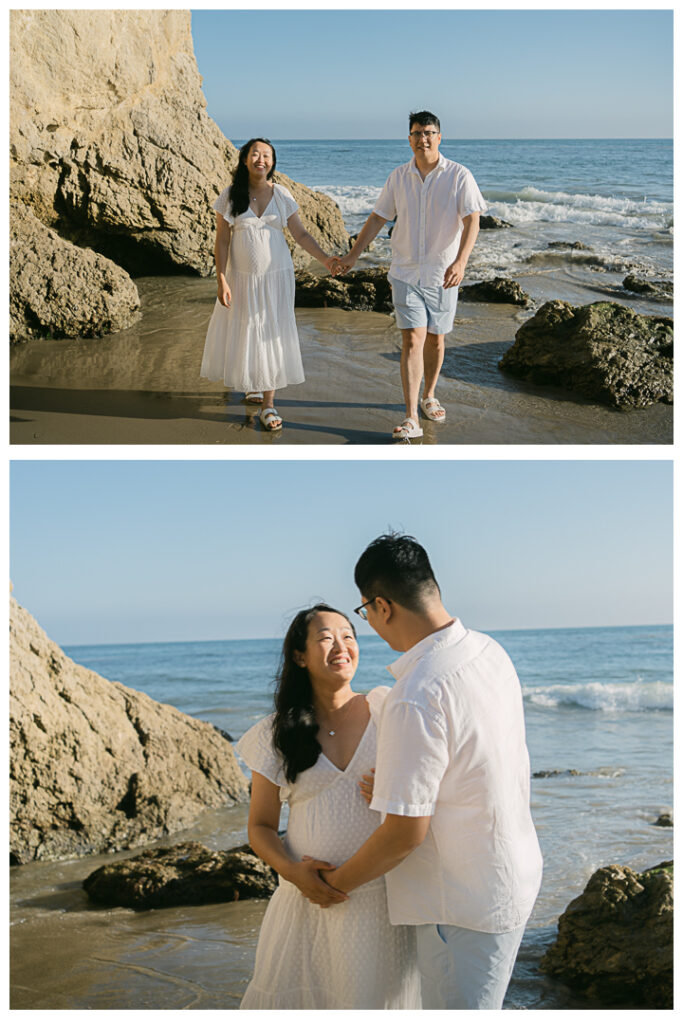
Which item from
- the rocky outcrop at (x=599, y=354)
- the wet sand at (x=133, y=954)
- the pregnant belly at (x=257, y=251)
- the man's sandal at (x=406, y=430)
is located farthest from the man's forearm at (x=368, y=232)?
the wet sand at (x=133, y=954)

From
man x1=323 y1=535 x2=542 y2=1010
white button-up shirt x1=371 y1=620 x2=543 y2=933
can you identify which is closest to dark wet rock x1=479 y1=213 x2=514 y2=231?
man x1=323 y1=535 x2=542 y2=1010

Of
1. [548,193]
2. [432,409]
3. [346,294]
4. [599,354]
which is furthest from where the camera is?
[548,193]

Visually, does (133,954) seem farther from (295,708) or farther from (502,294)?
(502,294)

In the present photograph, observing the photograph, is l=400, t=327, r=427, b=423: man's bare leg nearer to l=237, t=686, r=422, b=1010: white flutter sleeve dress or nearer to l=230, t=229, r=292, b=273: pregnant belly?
l=230, t=229, r=292, b=273: pregnant belly

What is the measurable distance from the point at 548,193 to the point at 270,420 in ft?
87.1

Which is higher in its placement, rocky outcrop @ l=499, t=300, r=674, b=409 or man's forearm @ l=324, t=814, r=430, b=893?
rocky outcrop @ l=499, t=300, r=674, b=409

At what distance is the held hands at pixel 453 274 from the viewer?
18.8ft

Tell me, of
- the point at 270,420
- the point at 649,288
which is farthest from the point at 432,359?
the point at 649,288

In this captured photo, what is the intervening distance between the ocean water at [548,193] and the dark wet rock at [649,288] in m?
1.24

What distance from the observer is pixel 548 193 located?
30.0 m

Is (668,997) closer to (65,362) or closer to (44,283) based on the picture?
(65,362)

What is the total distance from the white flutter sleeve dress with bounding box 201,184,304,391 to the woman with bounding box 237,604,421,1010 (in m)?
3.47

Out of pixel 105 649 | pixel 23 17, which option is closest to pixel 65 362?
pixel 23 17

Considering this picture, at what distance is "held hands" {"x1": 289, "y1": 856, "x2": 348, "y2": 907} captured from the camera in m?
2.99
